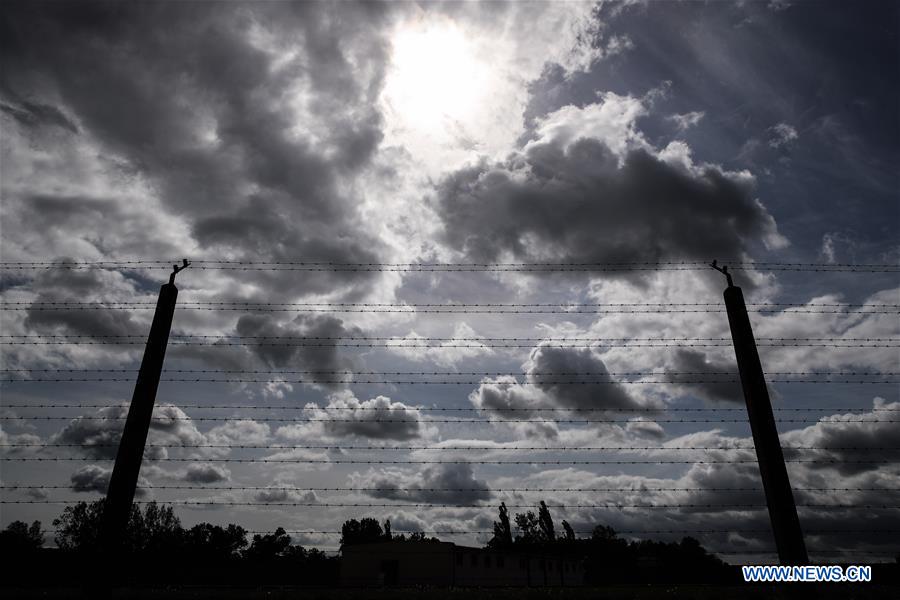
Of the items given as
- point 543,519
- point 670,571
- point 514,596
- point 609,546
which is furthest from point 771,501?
point 609,546

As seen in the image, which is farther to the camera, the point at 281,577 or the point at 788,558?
the point at 281,577

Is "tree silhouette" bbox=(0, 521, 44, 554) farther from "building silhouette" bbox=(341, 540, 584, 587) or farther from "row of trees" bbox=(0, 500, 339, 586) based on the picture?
"building silhouette" bbox=(341, 540, 584, 587)

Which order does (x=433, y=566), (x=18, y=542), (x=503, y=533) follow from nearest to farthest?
(x=18, y=542) < (x=433, y=566) < (x=503, y=533)

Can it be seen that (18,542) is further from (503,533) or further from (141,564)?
(503,533)

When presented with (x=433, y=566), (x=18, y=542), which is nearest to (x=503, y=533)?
(x=433, y=566)

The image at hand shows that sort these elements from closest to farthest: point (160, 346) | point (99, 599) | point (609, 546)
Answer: point (99, 599), point (160, 346), point (609, 546)

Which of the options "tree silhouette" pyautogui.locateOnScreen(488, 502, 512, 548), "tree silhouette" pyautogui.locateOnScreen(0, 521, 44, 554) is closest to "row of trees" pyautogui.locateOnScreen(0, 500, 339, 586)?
"tree silhouette" pyautogui.locateOnScreen(0, 521, 44, 554)

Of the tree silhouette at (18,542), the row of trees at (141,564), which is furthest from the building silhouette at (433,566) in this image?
the tree silhouette at (18,542)

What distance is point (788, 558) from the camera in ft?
36.9

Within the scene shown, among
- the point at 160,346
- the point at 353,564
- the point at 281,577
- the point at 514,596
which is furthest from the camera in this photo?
the point at 353,564

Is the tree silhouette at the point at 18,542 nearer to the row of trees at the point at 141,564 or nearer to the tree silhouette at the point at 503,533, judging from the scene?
the row of trees at the point at 141,564

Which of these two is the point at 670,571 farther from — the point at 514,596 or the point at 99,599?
the point at 99,599

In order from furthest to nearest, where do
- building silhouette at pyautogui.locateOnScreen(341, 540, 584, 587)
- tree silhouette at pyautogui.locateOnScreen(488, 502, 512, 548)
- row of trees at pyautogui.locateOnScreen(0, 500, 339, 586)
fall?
tree silhouette at pyautogui.locateOnScreen(488, 502, 512, 548) → building silhouette at pyautogui.locateOnScreen(341, 540, 584, 587) → row of trees at pyautogui.locateOnScreen(0, 500, 339, 586)

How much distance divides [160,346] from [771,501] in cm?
1454
